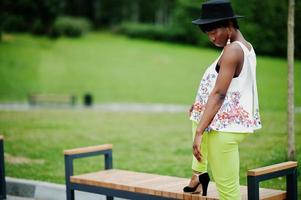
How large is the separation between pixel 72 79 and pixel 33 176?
30.3m

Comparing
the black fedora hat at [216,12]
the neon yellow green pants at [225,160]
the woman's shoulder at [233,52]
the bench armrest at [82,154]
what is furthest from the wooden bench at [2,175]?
the woman's shoulder at [233,52]

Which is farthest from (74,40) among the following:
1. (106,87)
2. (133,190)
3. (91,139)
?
(133,190)

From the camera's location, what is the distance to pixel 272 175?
501 cm

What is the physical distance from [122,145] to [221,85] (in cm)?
761

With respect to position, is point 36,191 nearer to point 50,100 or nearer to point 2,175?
point 2,175

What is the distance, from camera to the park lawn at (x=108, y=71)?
106 feet

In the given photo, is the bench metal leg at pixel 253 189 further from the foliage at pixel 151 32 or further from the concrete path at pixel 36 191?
the foliage at pixel 151 32

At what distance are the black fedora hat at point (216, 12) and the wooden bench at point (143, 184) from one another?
117 centimetres

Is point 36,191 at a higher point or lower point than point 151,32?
lower

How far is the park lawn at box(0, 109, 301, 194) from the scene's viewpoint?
8766 mm

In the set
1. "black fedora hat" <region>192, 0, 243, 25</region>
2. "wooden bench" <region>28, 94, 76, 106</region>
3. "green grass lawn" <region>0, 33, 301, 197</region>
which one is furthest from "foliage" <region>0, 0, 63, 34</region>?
"black fedora hat" <region>192, 0, 243, 25</region>

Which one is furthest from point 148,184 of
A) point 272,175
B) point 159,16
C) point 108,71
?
point 159,16

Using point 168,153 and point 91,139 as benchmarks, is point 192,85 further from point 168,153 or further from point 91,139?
point 168,153

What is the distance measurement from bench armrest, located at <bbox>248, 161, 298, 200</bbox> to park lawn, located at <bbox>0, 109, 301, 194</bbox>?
1900mm
